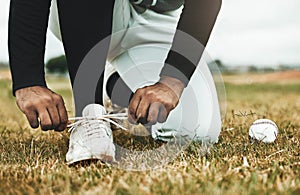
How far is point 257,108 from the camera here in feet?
10.9

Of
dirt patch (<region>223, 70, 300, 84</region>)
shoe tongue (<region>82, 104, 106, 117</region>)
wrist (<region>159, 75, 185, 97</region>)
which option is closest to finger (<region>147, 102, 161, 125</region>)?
wrist (<region>159, 75, 185, 97</region>)

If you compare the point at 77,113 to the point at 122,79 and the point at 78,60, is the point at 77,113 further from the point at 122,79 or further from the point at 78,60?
the point at 122,79

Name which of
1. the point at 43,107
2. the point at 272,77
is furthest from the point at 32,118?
the point at 272,77

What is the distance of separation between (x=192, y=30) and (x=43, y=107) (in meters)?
0.55

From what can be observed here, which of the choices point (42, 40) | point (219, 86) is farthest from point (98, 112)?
point (219, 86)

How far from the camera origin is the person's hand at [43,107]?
4.80ft

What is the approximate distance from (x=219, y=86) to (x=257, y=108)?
750mm

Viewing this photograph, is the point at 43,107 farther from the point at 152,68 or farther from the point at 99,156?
the point at 152,68

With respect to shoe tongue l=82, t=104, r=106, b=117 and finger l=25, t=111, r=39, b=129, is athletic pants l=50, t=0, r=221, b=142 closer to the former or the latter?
shoe tongue l=82, t=104, r=106, b=117

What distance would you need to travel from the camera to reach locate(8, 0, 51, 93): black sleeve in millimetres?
1545

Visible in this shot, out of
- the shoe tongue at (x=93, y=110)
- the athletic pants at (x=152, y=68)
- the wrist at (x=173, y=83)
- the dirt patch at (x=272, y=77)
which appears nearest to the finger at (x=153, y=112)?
the wrist at (x=173, y=83)

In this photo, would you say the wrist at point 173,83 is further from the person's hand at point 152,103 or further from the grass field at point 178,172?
the grass field at point 178,172

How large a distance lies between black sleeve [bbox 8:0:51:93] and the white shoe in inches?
6.9

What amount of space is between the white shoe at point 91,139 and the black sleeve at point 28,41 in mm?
174
